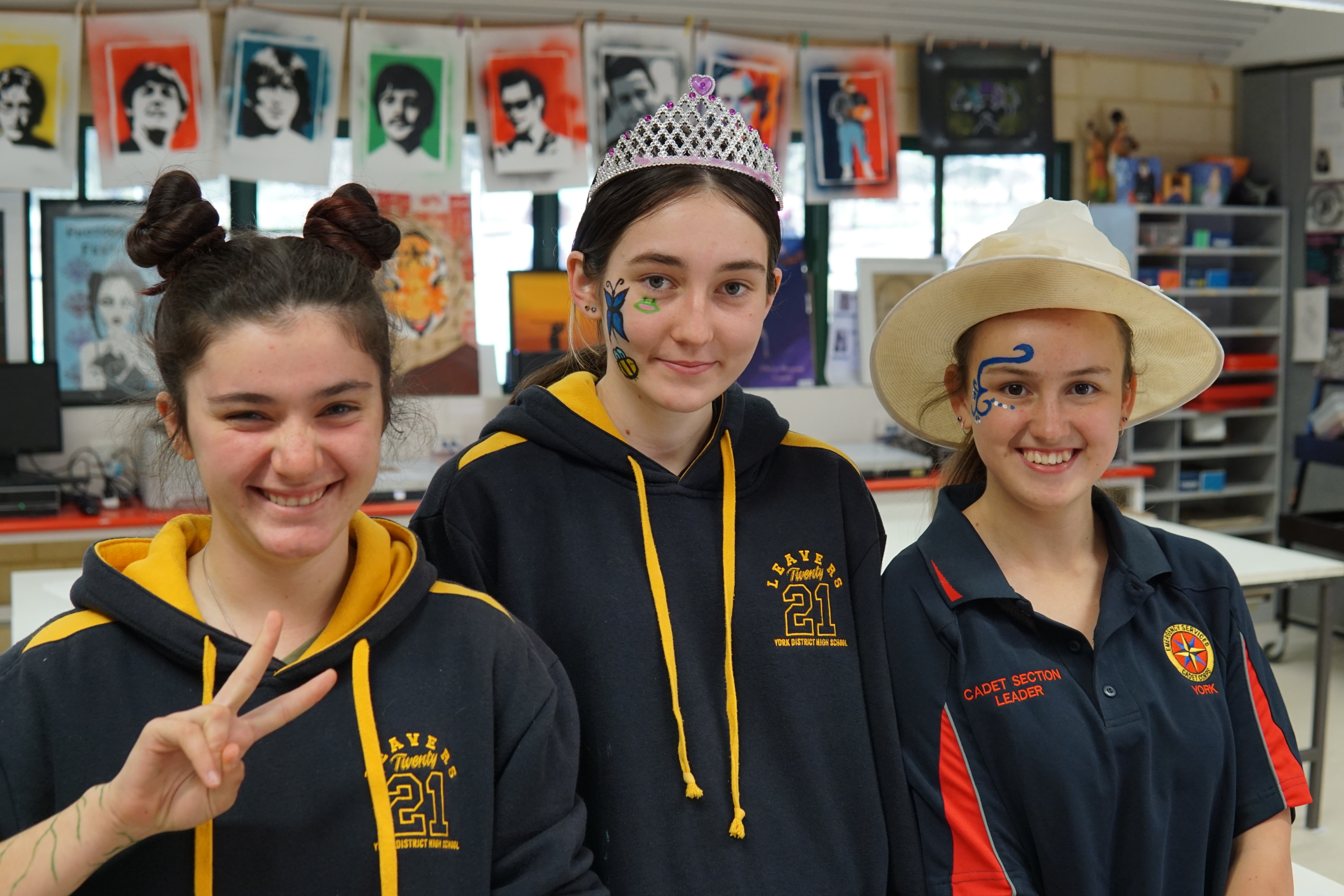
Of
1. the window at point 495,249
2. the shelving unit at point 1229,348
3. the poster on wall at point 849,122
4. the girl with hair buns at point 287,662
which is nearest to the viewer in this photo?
the girl with hair buns at point 287,662

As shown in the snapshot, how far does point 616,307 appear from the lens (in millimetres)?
1326

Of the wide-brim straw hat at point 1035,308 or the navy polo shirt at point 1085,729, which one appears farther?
the wide-brim straw hat at point 1035,308

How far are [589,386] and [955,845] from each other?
699mm

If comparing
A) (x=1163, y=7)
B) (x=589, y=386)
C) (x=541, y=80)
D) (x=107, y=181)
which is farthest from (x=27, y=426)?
(x=1163, y=7)

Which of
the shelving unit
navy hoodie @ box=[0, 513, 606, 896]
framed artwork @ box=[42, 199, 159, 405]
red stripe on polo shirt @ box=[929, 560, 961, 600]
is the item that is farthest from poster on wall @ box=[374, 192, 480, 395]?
navy hoodie @ box=[0, 513, 606, 896]

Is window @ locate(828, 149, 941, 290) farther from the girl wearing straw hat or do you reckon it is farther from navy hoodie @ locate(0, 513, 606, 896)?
navy hoodie @ locate(0, 513, 606, 896)

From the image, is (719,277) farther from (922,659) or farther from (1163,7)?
(1163,7)

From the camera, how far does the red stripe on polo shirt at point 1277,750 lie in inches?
53.6

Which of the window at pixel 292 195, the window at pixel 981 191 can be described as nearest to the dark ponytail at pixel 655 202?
the window at pixel 292 195

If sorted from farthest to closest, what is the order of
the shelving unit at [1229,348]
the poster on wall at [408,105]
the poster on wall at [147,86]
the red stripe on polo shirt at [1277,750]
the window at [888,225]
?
the shelving unit at [1229,348] < the window at [888,225] < the poster on wall at [408,105] < the poster on wall at [147,86] < the red stripe on polo shirt at [1277,750]

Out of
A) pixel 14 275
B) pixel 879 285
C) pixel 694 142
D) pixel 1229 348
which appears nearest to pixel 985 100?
pixel 879 285

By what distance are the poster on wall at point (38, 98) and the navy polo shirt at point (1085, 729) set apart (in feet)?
14.2

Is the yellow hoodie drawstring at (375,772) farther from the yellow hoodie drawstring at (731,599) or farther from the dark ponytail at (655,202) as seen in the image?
the dark ponytail at (655,202)

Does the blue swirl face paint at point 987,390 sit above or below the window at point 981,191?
below
